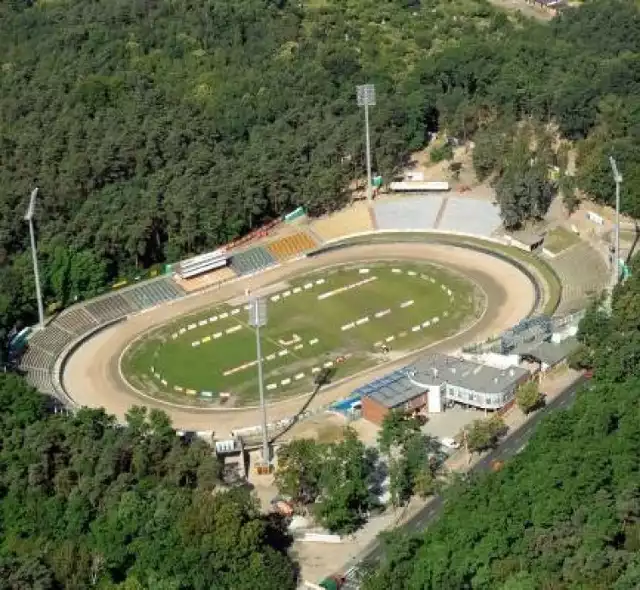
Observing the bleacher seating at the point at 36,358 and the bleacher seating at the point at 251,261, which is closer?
the bleacher seating at the point at 36,358

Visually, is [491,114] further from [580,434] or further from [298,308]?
[580,434]

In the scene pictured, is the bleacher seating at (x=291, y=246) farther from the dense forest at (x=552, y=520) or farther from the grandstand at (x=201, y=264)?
the dense forest at (x=552, y=520)

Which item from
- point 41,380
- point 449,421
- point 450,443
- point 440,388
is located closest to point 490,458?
point 450,443

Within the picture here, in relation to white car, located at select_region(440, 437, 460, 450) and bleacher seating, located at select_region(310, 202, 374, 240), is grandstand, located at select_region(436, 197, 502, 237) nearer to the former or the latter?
bleacher seating, located at select_region(310, 202, 374, 240)

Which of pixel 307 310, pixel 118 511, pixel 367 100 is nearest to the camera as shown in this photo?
pixel 118 511

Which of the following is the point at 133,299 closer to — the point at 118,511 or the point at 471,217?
the point at 471,217

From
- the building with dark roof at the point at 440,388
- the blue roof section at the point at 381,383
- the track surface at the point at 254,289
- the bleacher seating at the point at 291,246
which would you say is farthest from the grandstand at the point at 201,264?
the building with dark roof at the point at 440,388
